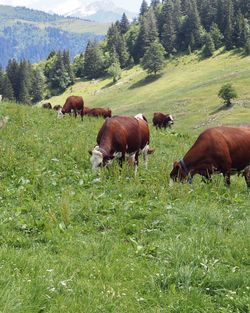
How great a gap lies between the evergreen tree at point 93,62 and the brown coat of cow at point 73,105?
13034cm

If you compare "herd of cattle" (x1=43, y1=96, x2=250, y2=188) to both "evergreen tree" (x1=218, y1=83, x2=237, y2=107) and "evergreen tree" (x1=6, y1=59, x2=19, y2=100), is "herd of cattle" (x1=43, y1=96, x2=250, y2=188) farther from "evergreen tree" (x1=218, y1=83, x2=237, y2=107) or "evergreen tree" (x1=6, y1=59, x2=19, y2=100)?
"evergreen tree" (x1=6, y1=59, x2=19, y2=100)

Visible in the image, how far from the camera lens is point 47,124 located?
2192 centimetres

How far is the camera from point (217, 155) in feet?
40.7

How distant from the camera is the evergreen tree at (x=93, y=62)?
534 ft

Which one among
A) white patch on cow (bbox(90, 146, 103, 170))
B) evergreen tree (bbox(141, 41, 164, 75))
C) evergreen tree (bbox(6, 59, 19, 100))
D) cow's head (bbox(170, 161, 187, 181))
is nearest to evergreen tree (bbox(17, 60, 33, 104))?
evergreen tree (bbox(6, 59, 19, 100))

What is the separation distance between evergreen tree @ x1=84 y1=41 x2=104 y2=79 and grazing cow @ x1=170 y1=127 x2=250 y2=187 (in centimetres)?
15272

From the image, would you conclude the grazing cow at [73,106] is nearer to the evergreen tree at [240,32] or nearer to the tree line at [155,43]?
the tree line at [155,43]

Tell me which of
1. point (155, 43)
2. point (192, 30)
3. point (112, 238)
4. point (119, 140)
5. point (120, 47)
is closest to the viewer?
point (112, 238)

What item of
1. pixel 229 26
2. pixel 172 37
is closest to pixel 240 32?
pixel 229 26

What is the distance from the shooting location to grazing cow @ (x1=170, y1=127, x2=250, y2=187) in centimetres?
1244

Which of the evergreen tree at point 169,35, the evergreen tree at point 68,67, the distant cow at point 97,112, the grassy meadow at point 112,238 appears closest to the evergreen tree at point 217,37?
the evergreen tree at point 169,35

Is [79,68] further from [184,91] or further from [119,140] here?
[119,140]

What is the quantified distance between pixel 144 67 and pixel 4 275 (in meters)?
143

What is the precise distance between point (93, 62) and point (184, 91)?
58678 millimetres
